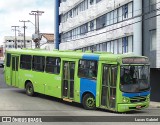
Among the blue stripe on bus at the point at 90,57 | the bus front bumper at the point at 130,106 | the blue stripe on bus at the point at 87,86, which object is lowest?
the bus front bumper at the point at 130,106

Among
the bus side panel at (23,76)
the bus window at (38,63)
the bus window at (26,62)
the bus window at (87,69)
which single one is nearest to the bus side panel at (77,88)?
the bus window at (87,69)

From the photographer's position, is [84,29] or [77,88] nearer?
[77,88]

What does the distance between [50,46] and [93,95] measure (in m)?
78.8

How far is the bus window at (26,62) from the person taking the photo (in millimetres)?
25156

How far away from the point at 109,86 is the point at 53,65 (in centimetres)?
509

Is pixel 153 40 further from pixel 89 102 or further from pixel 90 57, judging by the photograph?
pixel 89 102

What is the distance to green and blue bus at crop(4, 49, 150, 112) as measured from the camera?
18.6m

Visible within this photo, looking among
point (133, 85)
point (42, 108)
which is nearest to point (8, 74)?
point (42, 108)

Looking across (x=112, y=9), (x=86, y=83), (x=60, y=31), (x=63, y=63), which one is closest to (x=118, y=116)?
(x=86, y=83)

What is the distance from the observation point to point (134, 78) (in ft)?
61.6

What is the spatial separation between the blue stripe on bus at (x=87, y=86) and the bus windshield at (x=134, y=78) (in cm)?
181

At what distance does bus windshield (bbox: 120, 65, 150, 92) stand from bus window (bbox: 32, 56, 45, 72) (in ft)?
22.3

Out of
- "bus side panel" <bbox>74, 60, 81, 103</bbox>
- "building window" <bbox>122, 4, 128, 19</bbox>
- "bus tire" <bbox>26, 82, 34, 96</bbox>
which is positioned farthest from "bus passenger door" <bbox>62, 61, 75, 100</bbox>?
"building window" <bbox>122, 4, 128, 19</bbox>

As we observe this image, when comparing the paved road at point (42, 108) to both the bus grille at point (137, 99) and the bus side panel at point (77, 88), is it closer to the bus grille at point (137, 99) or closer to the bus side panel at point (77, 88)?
the bus side panel at point (77, 88)
